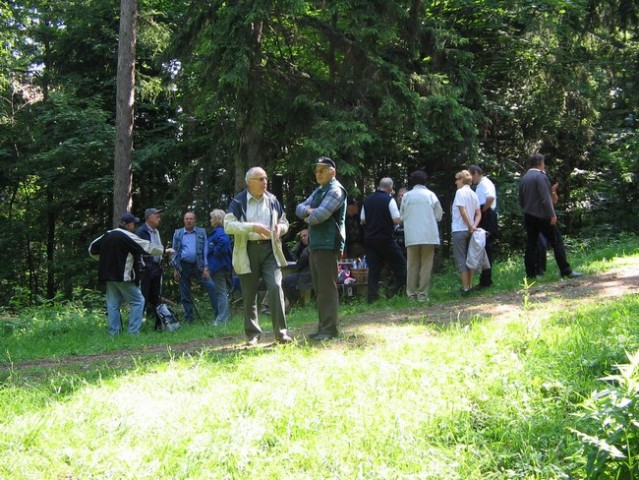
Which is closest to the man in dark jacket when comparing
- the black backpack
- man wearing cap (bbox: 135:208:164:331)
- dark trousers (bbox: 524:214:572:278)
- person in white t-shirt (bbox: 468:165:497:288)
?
dark trousers (bbox: 524:214:572:278)

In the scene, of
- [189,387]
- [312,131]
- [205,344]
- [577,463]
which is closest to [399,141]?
[312,131]

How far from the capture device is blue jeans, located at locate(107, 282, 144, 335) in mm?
10562

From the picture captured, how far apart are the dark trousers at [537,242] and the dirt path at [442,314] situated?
1.19ft

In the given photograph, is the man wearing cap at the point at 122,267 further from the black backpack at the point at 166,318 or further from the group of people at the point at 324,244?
the black backpack at the point at 166,318

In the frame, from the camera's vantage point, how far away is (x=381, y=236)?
35.2 feet

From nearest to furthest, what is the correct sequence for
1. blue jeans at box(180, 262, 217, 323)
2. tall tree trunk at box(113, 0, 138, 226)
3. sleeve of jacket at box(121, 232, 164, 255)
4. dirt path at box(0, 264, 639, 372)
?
dirt path at box(0, 264, 639, 372) < sleeve of jacket at box(121, 232, 164, 255) < blue jeans at box(180, 262, 217, 323) < tall tree trunk at box(113, 0, 138, 226)

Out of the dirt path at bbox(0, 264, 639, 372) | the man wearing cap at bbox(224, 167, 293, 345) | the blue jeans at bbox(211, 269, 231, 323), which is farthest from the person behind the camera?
the blue jeans at bbox(211, 269, 231, 323)

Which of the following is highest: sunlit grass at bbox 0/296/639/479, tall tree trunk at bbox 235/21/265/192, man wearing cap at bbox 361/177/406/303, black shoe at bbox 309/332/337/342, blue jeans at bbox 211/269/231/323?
tall tree trunk at bbox 235/21/265/192

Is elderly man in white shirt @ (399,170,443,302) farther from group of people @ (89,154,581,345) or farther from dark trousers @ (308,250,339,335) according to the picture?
dark trousers @ (308,250,339,335)

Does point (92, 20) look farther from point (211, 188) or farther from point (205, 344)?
point (205, 344)

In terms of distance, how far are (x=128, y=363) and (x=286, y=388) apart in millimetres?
2625

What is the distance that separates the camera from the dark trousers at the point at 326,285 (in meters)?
7.11

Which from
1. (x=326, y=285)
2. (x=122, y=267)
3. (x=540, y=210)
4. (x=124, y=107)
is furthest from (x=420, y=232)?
(x=124, y=107)

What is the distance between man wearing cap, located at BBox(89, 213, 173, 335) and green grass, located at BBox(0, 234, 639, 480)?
370 centimetres
